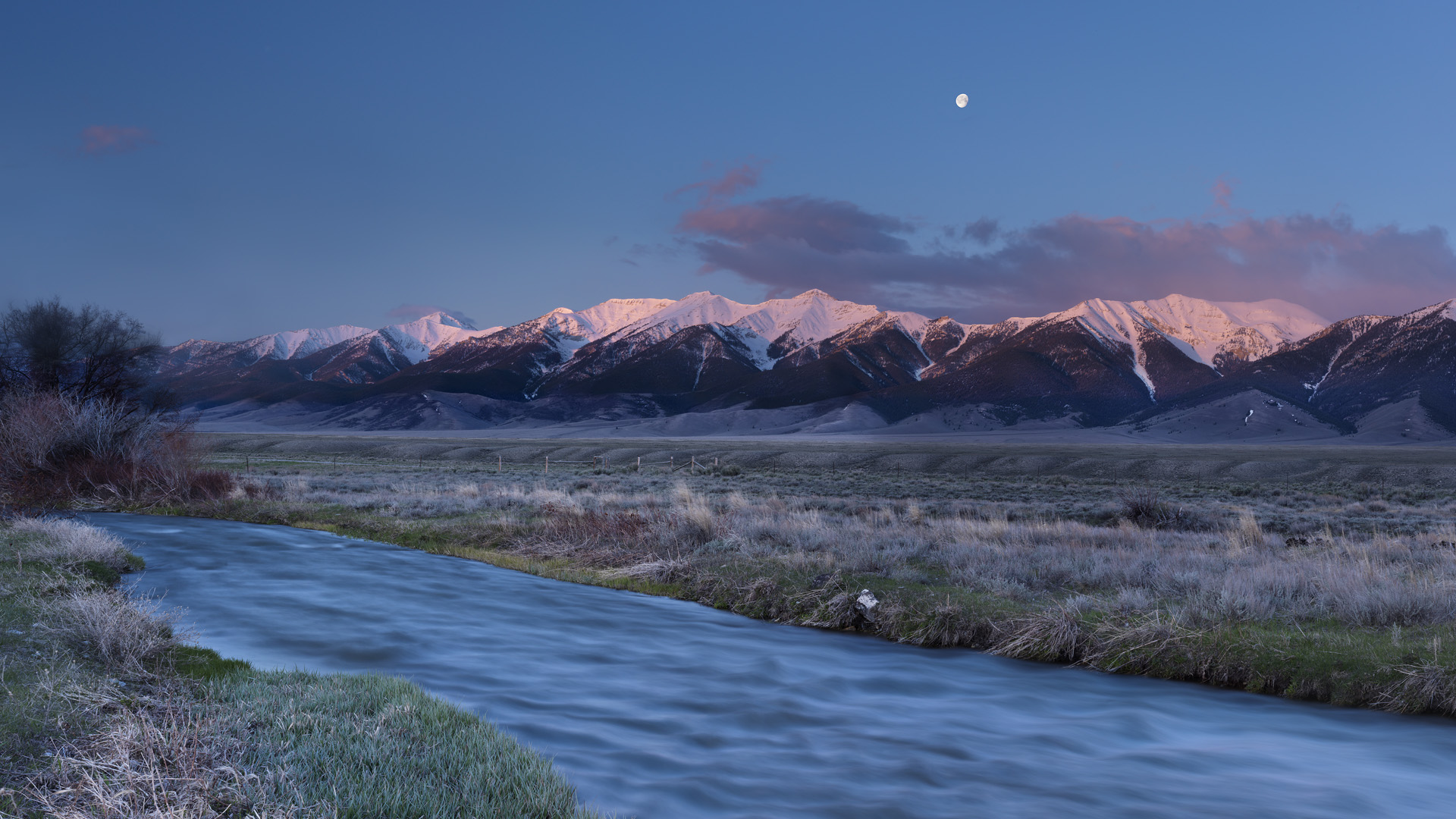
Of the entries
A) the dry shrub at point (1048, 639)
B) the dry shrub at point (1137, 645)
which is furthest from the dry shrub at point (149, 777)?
the dry shrub at point (1137, 645)

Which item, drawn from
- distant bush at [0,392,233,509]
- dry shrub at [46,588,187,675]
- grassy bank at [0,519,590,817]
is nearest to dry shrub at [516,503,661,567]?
dry shrub at [46,588,187,675]

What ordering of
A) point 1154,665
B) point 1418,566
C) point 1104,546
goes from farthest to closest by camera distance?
point 1104,546 → point 1418,566 → point 1154,665

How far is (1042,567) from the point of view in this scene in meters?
16.8

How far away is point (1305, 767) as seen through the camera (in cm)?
870

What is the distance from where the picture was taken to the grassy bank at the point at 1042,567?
37.6 feet

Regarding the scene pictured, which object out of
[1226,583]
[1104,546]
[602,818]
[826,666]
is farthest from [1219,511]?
[602,818]

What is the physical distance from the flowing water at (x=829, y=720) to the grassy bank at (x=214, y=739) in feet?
4.35

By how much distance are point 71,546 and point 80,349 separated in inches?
1776

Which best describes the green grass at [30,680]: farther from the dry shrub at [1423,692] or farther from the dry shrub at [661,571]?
the dry shrub at [1423,692]

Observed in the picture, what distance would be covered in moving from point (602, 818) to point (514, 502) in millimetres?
26392

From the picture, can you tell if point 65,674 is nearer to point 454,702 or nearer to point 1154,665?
point 454,702

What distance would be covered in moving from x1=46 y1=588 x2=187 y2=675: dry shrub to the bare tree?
4769 cm

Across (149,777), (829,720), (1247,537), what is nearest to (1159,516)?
(1247,537)

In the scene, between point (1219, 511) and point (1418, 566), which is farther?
→ point (1219, 511)
